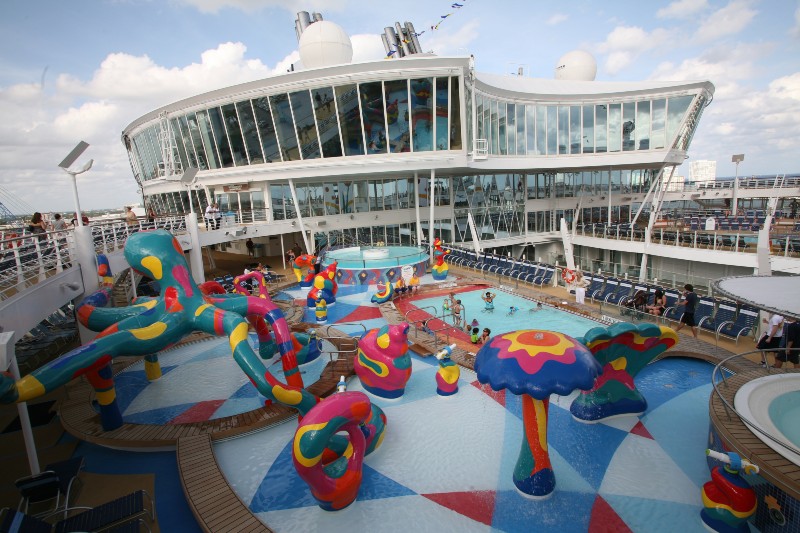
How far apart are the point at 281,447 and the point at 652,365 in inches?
338

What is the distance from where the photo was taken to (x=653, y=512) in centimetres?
550

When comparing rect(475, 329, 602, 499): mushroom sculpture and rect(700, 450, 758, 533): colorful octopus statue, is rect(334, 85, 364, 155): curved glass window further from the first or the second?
rect(700, 450, 758, 533): colorful octopus statue

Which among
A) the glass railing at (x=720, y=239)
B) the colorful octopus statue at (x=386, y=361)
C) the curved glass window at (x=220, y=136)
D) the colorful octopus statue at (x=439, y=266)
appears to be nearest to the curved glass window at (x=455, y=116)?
the colorful octopus statue at (x=439, y=266)

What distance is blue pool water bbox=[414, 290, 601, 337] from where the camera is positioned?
1257 centimetres

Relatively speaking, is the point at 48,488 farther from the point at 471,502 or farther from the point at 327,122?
the point at 327,122

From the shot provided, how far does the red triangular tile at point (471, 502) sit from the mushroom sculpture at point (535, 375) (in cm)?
52

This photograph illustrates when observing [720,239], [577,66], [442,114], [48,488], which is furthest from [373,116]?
[577,66]

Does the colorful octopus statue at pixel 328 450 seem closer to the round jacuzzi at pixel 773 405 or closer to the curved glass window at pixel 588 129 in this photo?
the round jacuzzi at pixel 773 405

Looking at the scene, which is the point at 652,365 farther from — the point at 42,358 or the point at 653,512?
the point at 42,358

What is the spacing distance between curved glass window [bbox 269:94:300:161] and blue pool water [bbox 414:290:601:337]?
1223cm

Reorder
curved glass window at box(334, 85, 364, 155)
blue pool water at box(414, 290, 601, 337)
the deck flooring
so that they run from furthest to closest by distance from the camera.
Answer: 1. curved glass window at box(334, 85, 364, 155)
2. blue pool water at box(414, 290, 601, 337)
3. the deck flooring

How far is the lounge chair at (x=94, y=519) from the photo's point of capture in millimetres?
Result: 4555

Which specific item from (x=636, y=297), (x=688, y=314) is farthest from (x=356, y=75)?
(x=688, y=314)

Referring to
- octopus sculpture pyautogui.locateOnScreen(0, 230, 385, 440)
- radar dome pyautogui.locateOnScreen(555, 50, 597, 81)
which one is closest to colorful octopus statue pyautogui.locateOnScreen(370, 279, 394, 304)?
octopus sculpture pyautogui.locateOnScreen(0, 230, 385, 440)
